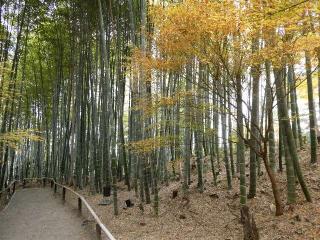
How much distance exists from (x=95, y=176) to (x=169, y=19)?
31.4ft

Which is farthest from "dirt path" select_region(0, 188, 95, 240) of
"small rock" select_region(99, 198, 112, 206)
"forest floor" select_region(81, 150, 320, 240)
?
"small rock" select_region(99, 198, 112, 206)

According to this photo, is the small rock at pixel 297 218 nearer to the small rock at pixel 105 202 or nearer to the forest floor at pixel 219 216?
the forest floor at pixel 219 216

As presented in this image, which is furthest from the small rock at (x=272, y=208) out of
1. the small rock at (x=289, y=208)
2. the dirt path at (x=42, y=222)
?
the dirt path at (x=42, y=222)

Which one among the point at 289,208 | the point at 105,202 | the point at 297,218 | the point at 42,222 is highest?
the point at 289,208

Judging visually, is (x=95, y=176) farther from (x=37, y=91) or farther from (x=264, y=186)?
(x=37, y=91)

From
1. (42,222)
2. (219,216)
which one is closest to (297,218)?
(219,216)

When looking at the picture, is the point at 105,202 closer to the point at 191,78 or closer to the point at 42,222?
the point at 42,222

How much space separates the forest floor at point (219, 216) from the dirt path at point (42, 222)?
0.78 metres

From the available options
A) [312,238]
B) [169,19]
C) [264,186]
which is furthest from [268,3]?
[264,186]

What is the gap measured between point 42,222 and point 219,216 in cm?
459

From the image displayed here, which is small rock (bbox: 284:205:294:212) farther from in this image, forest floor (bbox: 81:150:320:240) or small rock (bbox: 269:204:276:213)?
small rock (bbox: 269:204:276:213)

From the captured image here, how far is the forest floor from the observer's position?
6.05 metres

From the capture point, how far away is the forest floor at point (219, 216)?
6049 mm

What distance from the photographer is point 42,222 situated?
8805 mm
